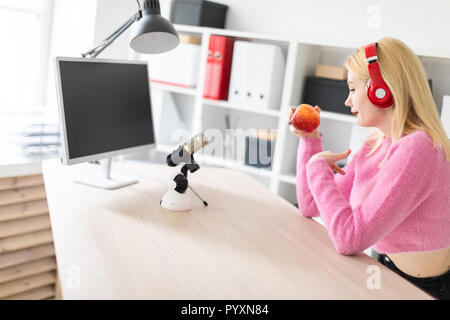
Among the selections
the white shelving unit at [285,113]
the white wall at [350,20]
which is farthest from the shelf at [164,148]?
the white wall at [350,20]

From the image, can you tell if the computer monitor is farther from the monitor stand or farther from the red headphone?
the red headphone

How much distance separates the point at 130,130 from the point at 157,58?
1.21 meters

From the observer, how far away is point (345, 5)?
9.02ft

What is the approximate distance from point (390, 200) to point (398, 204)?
0.08 ft

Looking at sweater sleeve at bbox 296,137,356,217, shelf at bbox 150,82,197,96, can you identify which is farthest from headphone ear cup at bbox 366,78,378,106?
shelf at bbox 150,82,197,96

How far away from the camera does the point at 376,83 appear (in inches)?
51.5

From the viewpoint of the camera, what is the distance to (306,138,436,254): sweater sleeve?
124 centimetres

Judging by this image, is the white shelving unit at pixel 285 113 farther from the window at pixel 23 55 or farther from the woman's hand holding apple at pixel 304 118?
the woman's hand holding apple at pixel 304 118

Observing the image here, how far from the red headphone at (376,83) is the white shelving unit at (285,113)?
120 cm

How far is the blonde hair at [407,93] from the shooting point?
50.9 inches

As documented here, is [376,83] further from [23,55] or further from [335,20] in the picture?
[23,55]

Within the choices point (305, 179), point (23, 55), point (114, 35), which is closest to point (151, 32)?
point (114, 35)
